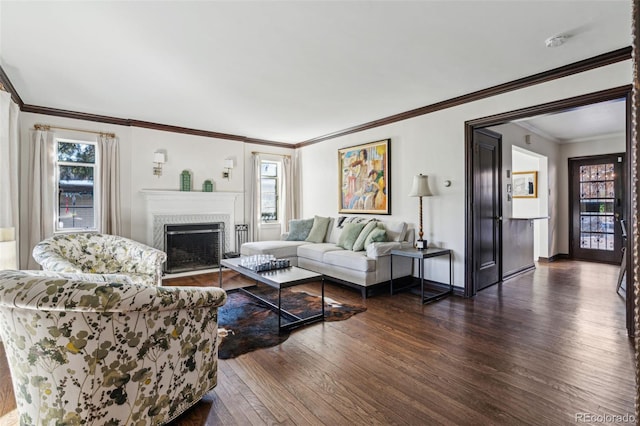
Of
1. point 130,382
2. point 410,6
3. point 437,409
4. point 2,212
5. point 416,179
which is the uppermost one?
point 410,6

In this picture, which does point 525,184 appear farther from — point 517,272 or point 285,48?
point 285,48

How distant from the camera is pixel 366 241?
4.60m

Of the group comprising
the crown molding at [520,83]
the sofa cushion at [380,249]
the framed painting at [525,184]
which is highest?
the crown molding at [520,83]

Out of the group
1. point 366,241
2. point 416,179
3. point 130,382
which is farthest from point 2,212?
point 416,179

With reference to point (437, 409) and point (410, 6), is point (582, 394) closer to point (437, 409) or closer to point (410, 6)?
point (437, 409)

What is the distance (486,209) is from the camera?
4.43 metres

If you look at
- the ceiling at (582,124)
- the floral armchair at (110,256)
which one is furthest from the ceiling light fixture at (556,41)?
the floral armchair at (110,256)

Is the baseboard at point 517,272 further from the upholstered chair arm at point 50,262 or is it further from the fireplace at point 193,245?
the upholstered chair arm at point 50,262

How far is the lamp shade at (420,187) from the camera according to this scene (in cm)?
426

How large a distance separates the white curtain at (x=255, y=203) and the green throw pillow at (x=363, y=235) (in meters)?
2.48

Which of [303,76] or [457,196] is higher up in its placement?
[303,76]

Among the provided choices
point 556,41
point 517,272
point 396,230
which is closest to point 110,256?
point 396,230

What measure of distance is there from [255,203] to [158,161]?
1.93m

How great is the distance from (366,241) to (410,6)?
3039 mm
